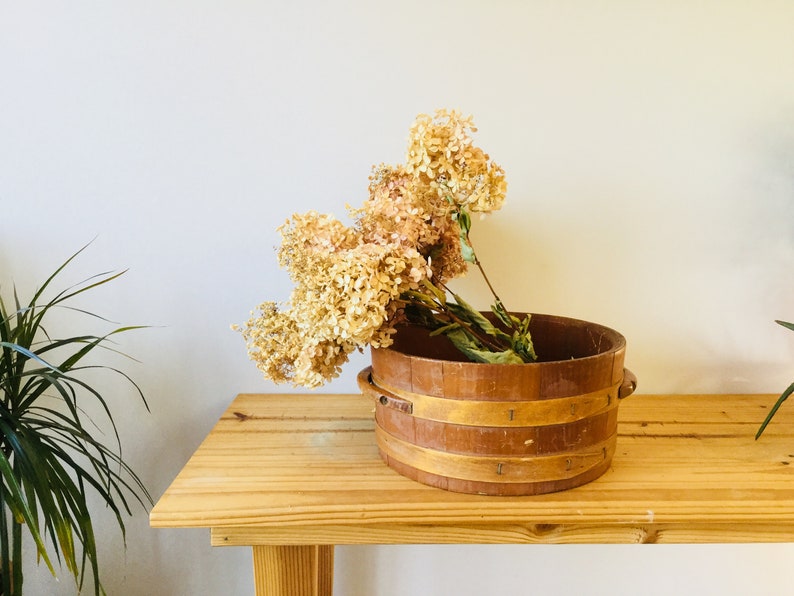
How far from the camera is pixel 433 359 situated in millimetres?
716

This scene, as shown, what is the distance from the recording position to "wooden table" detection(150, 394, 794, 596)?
2.23 feet

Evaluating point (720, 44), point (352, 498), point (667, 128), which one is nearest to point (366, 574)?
point (352, 498)

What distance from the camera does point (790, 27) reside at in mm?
1030

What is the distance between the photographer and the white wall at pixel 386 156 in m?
1.02

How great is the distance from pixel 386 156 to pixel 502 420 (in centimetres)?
56

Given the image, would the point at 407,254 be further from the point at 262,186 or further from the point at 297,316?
the point at 262,186

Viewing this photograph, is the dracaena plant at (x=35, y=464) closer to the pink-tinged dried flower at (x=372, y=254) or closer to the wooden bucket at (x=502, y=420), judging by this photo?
the pink-tinged dried flower at (x=372, y=254)

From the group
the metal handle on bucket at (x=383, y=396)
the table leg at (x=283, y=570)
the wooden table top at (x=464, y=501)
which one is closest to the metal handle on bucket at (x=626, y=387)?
Result: the wooden table top at (x=464, y=501)

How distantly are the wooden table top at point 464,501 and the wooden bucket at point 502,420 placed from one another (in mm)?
24

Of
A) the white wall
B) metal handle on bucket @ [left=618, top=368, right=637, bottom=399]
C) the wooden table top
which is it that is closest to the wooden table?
the wooden table top

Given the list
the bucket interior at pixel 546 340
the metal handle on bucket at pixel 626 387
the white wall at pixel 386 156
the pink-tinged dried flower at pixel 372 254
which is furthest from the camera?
the white wall at pixel 386 156

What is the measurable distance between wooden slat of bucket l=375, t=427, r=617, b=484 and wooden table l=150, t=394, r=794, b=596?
2 centimetres

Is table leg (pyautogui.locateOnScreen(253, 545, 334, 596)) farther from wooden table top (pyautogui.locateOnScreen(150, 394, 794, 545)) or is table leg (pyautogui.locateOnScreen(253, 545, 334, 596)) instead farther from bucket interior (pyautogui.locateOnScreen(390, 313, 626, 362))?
bucket interior (pyautogui.locateOnScreen(390, 313, 626, 362))

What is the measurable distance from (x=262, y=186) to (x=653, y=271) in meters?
0.74
